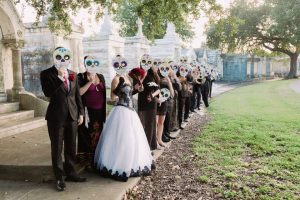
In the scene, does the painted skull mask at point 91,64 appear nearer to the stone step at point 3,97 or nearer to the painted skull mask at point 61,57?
the painted skull mask at point 61,57

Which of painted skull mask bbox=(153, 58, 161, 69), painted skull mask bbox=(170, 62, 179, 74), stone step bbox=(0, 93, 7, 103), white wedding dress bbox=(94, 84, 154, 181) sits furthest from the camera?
stone step bbox=(0, 93, 7, 103)

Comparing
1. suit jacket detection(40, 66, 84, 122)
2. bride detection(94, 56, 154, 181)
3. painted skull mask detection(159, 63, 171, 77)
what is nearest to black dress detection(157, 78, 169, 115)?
painted skull mask detection(159, 63, 171, 77)

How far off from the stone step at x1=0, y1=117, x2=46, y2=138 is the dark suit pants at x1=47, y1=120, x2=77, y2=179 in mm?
3001

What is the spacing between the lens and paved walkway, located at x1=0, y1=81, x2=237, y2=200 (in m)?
4.59

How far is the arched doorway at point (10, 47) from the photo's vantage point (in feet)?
30.2

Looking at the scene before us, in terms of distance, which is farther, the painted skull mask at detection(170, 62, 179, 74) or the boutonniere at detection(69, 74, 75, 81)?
the painted skull mask at detection(170, 62, 179, 74)

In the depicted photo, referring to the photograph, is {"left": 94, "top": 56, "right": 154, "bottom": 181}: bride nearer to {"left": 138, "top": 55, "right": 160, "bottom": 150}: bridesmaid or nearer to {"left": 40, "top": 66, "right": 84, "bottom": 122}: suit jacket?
{"left": 40, "top": 66, "right": 84, "bottom": 122}: suit jacket

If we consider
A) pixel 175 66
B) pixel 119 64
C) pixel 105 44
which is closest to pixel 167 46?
pixel 105 44

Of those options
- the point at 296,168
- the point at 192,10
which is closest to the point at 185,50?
the point at 192,10

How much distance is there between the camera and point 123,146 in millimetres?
5207

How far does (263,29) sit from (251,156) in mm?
34555

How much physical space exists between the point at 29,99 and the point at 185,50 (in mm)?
28544

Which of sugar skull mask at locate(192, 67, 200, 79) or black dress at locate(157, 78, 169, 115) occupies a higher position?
sugar skull mask at locate(192, 67, 200, 79)

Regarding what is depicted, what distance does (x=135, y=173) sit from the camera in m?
5.30
